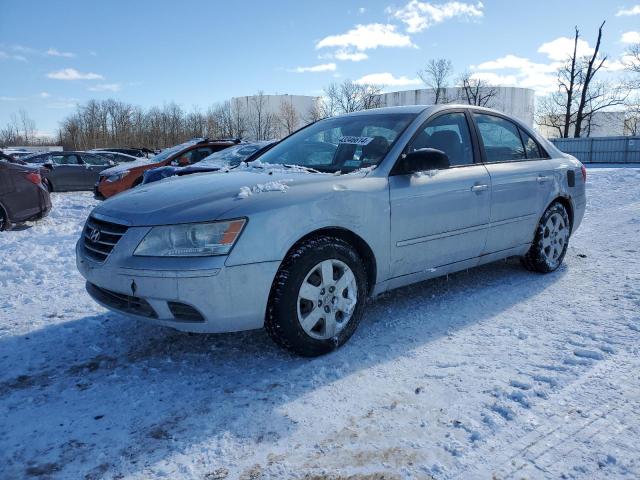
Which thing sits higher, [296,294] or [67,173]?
[67,173]

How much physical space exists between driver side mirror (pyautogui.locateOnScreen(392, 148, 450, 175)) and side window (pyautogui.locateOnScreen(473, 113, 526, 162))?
1.00 meters

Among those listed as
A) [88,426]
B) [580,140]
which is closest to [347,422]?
[88,426]

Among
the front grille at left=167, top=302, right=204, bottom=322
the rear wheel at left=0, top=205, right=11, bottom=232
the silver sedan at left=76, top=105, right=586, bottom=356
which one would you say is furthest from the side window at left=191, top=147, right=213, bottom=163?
the front grille at left=167, top=302, right=204, bottom=322

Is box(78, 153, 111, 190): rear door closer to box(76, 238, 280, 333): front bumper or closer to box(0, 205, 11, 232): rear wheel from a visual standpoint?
box(0, 205, 11, 232): rear wheel

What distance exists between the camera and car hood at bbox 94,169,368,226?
110 inches

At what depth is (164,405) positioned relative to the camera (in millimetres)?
2590

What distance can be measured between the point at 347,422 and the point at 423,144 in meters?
2.23

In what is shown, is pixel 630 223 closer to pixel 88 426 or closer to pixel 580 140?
pixel 88 426

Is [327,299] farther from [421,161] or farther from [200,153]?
[200,153]

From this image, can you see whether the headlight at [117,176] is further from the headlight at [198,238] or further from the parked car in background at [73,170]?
the headlight at [198,238]

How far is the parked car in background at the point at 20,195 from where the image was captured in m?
8.00

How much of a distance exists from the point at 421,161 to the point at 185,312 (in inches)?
73.4

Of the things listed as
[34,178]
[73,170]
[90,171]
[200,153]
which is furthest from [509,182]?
[73,170]

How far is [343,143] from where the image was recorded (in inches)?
152
